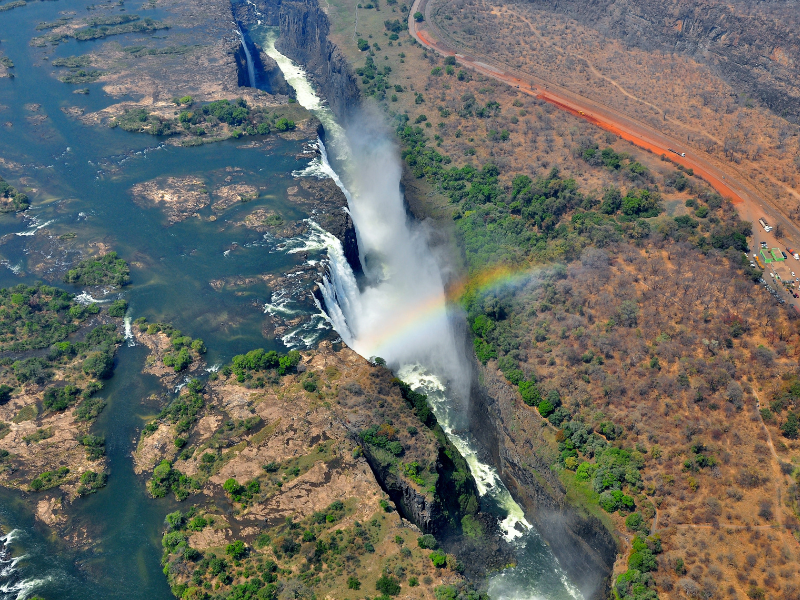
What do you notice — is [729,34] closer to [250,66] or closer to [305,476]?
[250,66]

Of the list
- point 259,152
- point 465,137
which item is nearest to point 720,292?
point 465,137

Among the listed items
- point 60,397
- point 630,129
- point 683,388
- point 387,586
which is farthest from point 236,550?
point 630,129

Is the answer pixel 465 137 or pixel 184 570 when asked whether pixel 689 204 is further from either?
pixel 184 570

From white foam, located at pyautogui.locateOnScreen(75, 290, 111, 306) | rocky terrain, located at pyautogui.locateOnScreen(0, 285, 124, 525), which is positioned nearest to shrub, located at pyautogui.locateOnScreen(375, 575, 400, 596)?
rocky terrain, located at pyautogui.locateOnScreen(0, 285, 124, 525)

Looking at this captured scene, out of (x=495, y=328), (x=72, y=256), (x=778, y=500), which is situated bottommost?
(x=72, y=256)

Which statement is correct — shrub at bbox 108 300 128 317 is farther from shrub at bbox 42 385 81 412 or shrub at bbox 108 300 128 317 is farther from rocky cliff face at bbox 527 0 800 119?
rocky cliff face at bbox 527 0 800 119

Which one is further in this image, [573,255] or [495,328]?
[573,255]
